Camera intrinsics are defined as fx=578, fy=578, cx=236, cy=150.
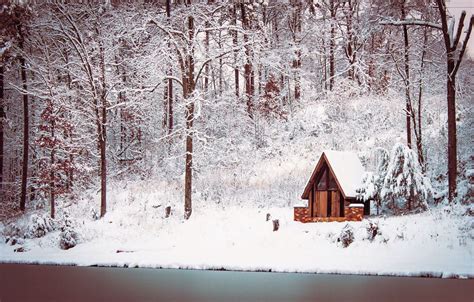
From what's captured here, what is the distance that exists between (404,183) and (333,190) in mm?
1230

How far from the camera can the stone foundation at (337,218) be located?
10047mm

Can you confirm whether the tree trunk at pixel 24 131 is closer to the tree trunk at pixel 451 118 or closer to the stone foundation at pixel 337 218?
the stone foundation at pixel 337 218

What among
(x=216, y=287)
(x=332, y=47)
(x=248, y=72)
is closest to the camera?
(x=216, y=287)

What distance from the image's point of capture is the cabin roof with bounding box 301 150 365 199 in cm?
1016

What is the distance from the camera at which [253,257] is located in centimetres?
979

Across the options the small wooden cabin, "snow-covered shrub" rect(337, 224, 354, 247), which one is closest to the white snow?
the small wooden cabin

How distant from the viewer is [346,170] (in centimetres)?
1040

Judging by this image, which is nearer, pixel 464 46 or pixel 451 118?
pixel 464 46

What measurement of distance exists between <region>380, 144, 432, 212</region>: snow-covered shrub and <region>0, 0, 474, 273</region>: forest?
911mm

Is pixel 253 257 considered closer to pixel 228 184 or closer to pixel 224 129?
pixel 228 184

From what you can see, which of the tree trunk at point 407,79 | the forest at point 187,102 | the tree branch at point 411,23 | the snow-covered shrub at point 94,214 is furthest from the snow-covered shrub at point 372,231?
the snow-covered shrub at point 94,214

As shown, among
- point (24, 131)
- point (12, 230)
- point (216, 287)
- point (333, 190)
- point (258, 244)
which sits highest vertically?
point (24, 131)

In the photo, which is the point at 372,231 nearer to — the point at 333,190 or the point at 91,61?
the point at 333,190

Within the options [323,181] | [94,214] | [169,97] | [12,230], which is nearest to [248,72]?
[169,97]
